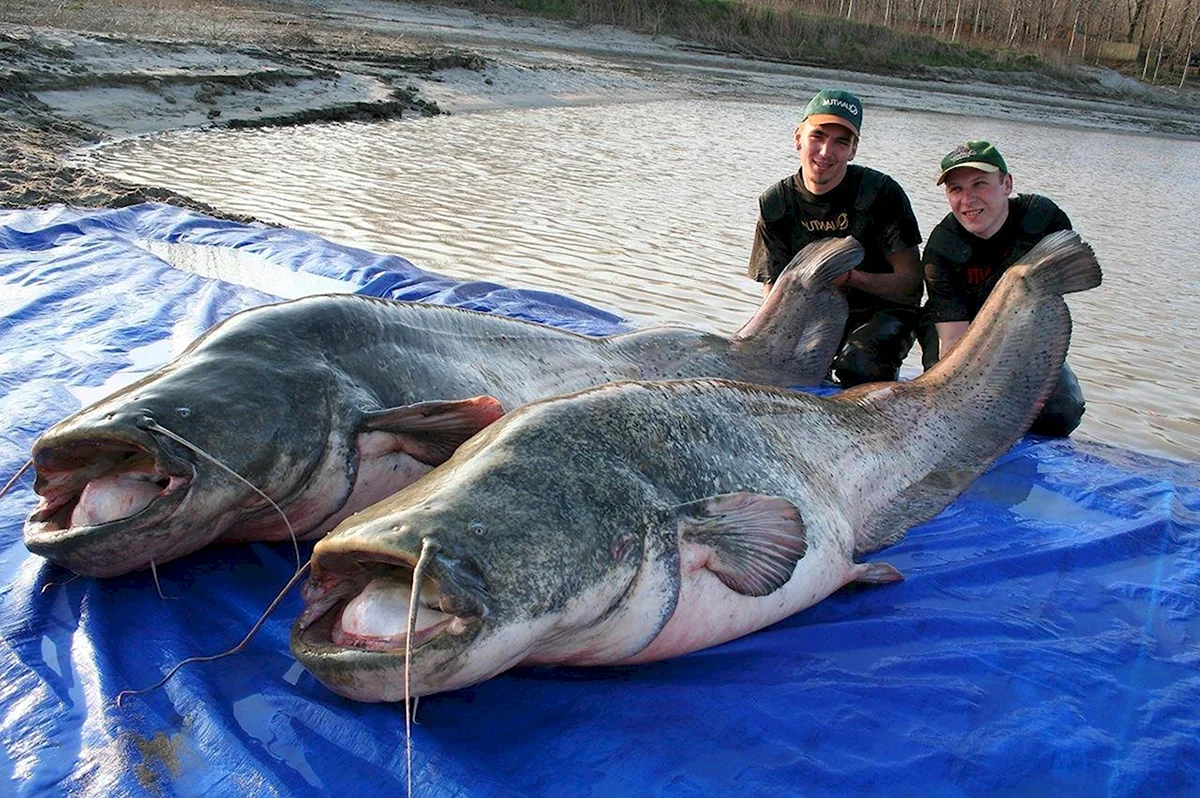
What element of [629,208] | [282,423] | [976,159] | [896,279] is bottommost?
[629,208]

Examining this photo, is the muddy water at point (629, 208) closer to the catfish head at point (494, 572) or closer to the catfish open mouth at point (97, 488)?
the catfish head at point (494, 572)

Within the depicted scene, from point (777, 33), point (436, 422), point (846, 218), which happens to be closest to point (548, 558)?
point (436, 422)

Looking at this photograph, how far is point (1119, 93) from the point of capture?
120 feet

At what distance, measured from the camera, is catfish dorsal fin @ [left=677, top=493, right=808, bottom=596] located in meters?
2.30

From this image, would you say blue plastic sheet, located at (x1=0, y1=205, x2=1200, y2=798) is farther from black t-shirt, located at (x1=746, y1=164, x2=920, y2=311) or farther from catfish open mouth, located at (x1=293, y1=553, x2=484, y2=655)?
black t-shirt, located at (x1=746, y1=164, x2=920, y2=311)

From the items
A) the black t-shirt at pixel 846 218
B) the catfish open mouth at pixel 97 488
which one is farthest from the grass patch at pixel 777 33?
the catfish open mouth at pixel 97 488

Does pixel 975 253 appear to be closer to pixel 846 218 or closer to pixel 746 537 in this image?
pixel 846 218

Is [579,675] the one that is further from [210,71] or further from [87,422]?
[210,71]

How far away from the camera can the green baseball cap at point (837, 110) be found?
4.80 meters

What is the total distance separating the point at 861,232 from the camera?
5195 mm

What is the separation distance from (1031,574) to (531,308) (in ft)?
10.5

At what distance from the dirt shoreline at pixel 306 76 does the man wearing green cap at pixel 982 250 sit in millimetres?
4929

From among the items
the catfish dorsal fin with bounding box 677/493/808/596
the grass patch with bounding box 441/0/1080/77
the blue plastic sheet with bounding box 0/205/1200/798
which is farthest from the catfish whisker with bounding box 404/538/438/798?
the grass patch with bounding box 441/0/1080/77

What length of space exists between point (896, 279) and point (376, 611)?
4017mm
